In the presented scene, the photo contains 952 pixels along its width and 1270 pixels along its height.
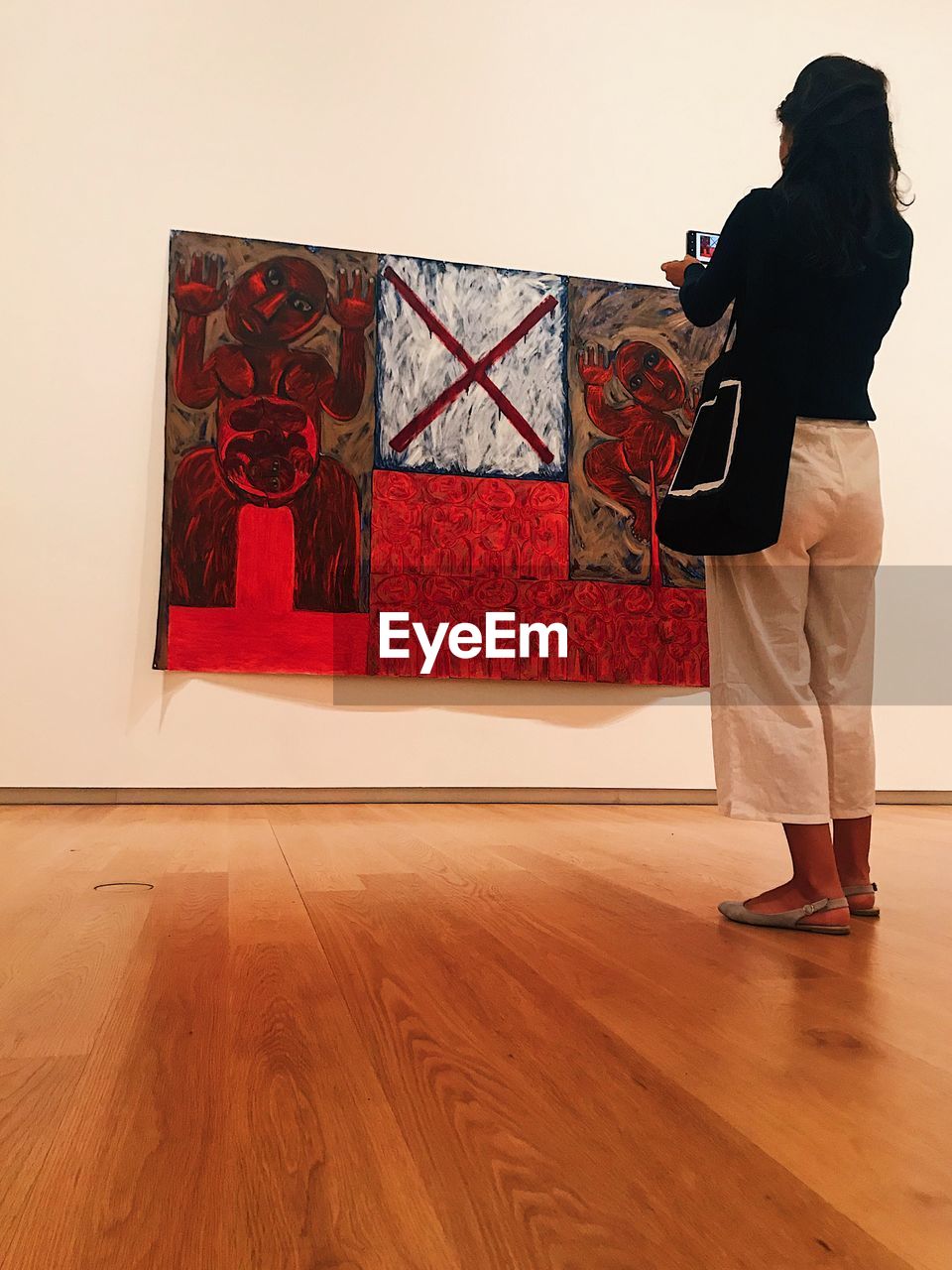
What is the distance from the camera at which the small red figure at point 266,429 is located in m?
3.33

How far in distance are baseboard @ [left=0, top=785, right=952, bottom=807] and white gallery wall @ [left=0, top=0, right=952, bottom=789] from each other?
0.04 meters

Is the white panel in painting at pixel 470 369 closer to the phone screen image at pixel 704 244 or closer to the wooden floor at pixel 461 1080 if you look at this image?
the phone screen image at pixel 704 244

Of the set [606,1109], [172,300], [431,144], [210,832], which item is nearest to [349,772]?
[210,832]

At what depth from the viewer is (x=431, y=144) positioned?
3.62 meters

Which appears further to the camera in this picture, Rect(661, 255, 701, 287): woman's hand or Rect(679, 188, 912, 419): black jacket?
Rect(661, 255, 701, 287): woman's hand

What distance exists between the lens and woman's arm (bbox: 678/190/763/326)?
1661mm

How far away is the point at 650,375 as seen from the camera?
12.2 feet

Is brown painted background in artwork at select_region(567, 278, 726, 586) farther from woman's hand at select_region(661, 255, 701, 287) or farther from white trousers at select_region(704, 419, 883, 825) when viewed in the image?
white trousers at select_region(704, 419, 883, 825)

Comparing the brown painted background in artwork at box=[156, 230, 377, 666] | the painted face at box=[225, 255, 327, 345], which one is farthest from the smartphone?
the painted face at box=[225, 255, 327, 345]

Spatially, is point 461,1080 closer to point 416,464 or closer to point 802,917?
point 802,917

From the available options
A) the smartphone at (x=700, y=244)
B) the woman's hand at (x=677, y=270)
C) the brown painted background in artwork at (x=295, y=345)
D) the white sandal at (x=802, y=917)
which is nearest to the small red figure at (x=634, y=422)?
the brown painted background in artwork at (x=295, y=345)

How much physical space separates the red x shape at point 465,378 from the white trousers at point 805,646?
1.95 m

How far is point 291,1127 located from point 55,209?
3247mm

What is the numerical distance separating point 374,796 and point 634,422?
1541 millimetres
